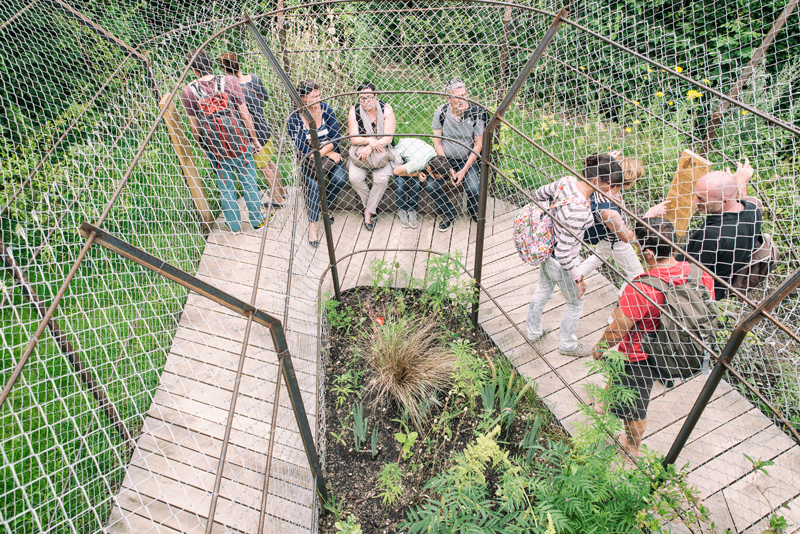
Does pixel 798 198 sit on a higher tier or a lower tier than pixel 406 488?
higher

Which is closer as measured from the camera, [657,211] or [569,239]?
[569,239]

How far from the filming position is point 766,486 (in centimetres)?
236

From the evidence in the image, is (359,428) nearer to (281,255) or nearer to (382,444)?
(382,444)

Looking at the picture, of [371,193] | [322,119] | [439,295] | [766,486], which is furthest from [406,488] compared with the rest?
[322,119]

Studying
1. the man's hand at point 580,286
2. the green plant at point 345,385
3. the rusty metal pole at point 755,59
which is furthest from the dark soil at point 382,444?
the rusty metal pole at point 755,59

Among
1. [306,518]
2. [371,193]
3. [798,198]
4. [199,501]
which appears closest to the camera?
[306,518]

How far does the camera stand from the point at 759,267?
8.11 ft

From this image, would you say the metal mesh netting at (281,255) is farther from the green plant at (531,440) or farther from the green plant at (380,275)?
the green plant at (531,440)

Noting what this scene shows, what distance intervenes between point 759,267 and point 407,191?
2.43 m

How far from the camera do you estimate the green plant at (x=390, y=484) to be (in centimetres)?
228

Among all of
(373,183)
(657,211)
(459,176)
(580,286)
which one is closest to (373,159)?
(373,183)

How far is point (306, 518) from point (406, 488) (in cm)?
53

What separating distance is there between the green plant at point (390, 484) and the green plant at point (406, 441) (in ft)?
0.30

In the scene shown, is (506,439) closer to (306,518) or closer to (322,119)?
(306,518)
